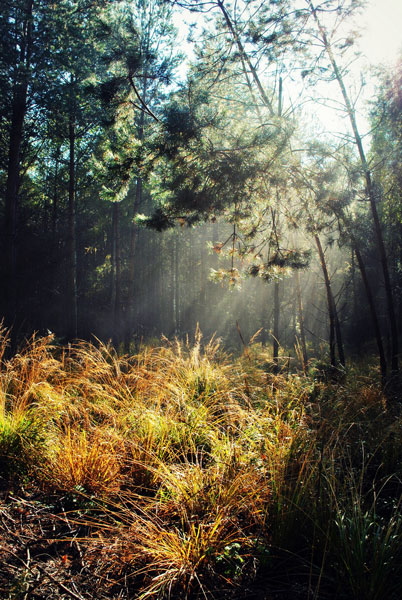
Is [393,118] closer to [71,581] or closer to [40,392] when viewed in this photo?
[40,392]

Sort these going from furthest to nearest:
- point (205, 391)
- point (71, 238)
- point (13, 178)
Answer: point (71, 238), point (13, 178), point (205, 391)

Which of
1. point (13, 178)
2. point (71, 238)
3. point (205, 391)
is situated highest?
point (13, 178)

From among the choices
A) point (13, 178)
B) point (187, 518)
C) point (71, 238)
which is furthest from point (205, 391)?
point (13, 178)

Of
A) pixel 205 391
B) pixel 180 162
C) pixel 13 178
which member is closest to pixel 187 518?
pixel 205 391

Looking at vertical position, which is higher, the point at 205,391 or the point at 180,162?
the point at 180,162

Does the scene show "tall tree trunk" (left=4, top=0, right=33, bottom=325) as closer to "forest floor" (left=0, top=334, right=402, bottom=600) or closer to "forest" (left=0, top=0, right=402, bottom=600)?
"forest" (left=0, top=0, right=402, bottom=600)

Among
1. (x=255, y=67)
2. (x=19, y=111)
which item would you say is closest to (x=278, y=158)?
(x=255, y=67)

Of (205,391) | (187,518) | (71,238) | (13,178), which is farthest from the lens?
(71,238)

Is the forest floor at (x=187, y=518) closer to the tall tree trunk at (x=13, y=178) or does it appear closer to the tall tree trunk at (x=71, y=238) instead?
the tall tree trunk at (x=13, y=178)

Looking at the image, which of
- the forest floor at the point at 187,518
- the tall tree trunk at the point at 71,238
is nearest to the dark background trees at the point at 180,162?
the tall tree trunk at the point at 71,238

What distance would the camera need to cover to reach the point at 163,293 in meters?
27.8

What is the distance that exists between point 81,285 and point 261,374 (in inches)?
725

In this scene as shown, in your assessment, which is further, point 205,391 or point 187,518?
point 205,391

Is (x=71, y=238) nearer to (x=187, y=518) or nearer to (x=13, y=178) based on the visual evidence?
(x=13, y=178)
